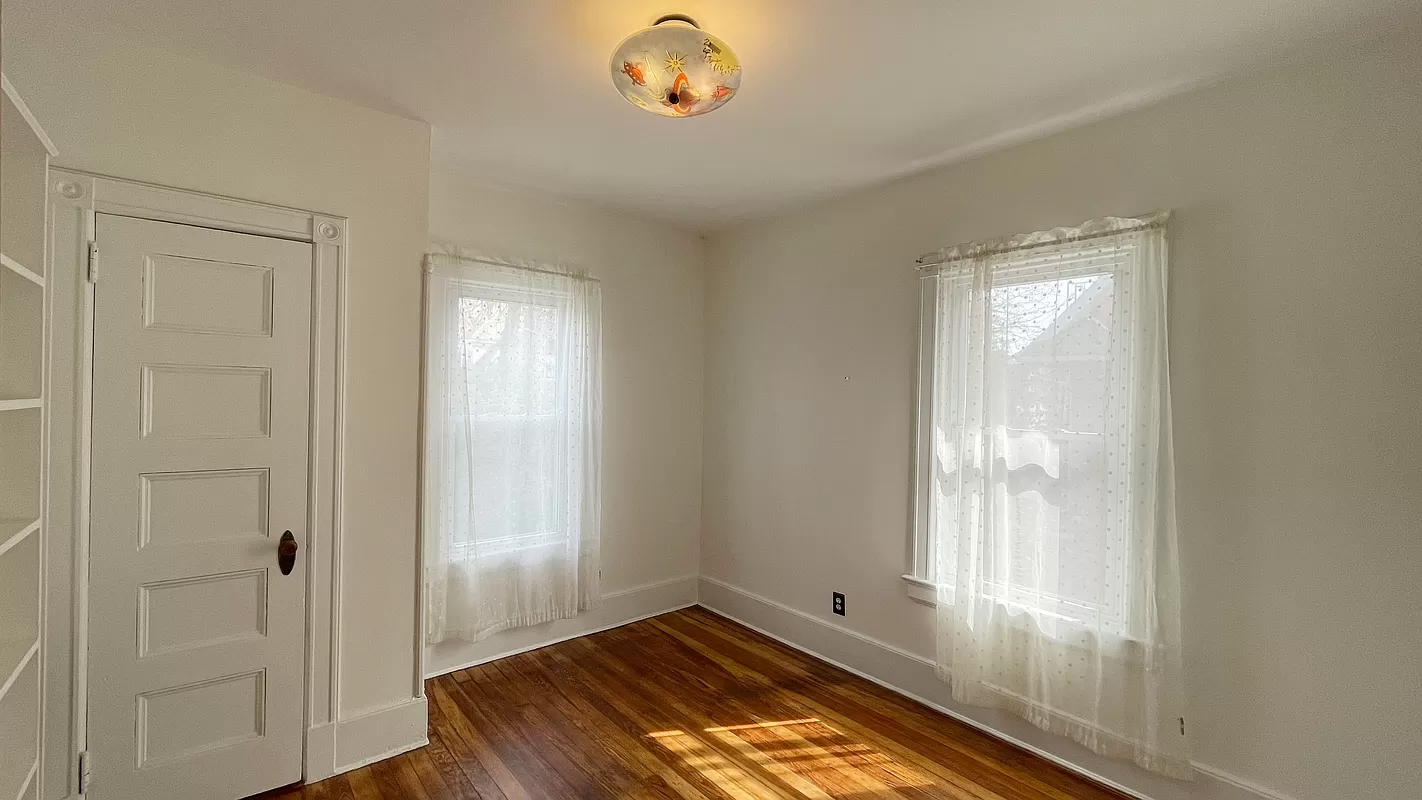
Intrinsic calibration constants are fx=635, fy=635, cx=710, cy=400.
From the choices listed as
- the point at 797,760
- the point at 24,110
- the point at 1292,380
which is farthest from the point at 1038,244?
the point at 24,110

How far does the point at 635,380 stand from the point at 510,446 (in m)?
0.94

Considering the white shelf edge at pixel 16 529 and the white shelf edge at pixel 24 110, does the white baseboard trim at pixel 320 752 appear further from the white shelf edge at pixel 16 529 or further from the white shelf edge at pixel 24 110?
the white shelf edge at pixel 24 110

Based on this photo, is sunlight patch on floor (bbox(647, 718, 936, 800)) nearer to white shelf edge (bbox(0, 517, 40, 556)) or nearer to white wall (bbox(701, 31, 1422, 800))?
white wall (bbox(701, 31, 1422, 800))

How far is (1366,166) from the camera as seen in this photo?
193 centimetres

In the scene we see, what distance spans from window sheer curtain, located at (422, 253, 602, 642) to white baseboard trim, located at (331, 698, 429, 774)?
1.79 feet

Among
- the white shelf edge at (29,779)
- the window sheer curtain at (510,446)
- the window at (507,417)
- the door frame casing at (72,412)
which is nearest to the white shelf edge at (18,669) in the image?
the door frame casing at (72,412)

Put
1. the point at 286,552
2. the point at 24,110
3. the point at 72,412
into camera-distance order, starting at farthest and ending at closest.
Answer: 1. the point at 286,552
2. the point at 72,412
3. the point at 24,110

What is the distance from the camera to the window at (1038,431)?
2.37m

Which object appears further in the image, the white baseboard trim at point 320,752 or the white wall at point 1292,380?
the white baseboard trim at point 320,752

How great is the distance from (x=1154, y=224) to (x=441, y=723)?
350 centimetres

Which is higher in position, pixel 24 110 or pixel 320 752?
pixel 24 110

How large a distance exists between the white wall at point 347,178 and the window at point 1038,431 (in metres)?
2.34

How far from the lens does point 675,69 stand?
172cm

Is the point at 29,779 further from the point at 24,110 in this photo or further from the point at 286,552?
the point at 24,110
